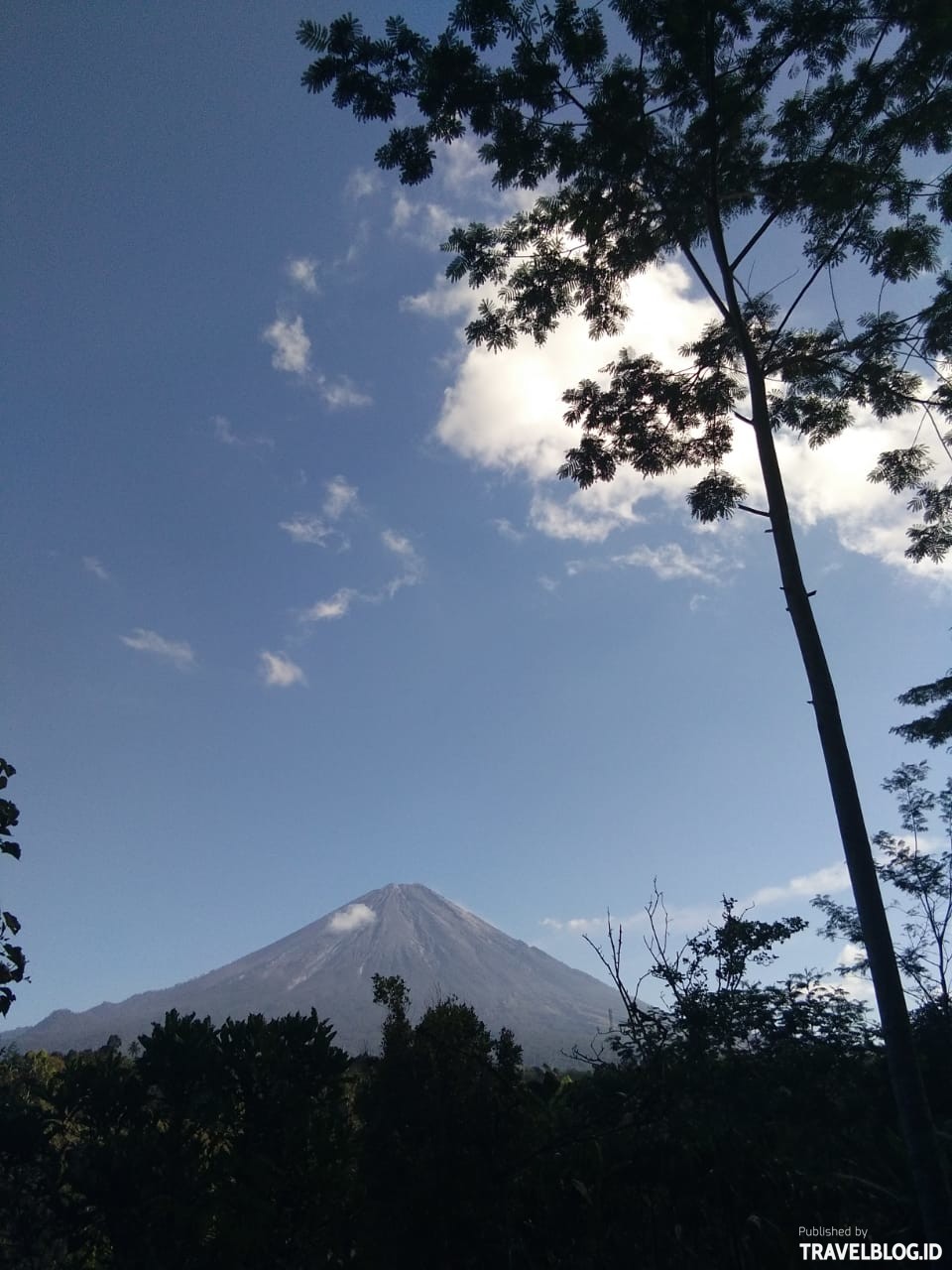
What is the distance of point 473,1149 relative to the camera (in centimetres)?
953

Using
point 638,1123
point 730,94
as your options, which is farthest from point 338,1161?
point 730,94

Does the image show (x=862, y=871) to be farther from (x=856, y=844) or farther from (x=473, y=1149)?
(x=473, y=1149)

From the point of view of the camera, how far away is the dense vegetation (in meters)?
7.90

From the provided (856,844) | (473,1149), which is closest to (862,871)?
(856,844)

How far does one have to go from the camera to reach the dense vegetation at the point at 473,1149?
7902mm

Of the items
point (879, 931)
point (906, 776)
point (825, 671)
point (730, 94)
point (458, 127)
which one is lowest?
point (879, 931)

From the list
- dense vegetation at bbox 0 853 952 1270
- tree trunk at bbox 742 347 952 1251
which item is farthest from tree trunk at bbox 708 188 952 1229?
dense vegetation at bbox 0 853 952 1270

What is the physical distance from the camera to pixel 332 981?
19512 cm

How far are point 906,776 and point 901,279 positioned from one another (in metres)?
16.2

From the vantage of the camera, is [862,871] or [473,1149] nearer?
[862,871]

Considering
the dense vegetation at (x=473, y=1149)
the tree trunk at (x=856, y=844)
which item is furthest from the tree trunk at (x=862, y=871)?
the dense vegetation at (x=473, y=1149)

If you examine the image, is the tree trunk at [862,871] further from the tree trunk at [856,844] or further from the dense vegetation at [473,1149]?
the dense vegetation at [473,1149]

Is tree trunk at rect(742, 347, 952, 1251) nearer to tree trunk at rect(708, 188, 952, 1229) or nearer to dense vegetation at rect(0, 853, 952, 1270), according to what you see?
tree trunk at rect(708, 188, 952, 1229)

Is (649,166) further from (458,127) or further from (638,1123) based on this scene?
(638,1123)
